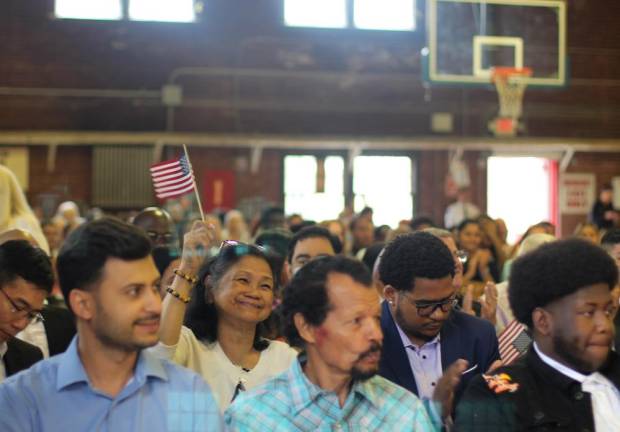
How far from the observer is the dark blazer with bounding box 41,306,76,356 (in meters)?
3.95

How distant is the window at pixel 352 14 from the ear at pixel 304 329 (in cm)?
1289

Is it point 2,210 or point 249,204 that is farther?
point 249,204

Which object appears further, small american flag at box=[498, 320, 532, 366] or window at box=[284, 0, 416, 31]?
window at box=[284, 0, 416, 31]

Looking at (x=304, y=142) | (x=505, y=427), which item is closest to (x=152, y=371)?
(x=505, y=427)

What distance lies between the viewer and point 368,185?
15164 millimetres

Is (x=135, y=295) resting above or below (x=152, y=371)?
above

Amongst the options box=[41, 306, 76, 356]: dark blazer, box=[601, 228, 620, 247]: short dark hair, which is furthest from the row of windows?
box=[41, 306, 76, 356]: dark blazer

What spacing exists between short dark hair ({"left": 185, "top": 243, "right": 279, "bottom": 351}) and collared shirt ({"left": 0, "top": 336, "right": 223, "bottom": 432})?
1047 millimetres

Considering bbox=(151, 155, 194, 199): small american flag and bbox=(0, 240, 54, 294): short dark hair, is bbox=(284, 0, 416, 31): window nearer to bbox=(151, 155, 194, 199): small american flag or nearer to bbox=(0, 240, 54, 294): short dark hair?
bbox=(151, 155, 194, 199): small american flag

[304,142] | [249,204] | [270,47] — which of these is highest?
[270,47]

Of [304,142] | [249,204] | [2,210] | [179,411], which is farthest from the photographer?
[249,204]

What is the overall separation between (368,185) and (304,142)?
1.75m

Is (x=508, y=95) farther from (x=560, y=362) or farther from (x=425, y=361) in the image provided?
(x=560, y=362)

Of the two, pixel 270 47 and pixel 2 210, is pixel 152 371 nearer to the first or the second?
pixel 2 210
